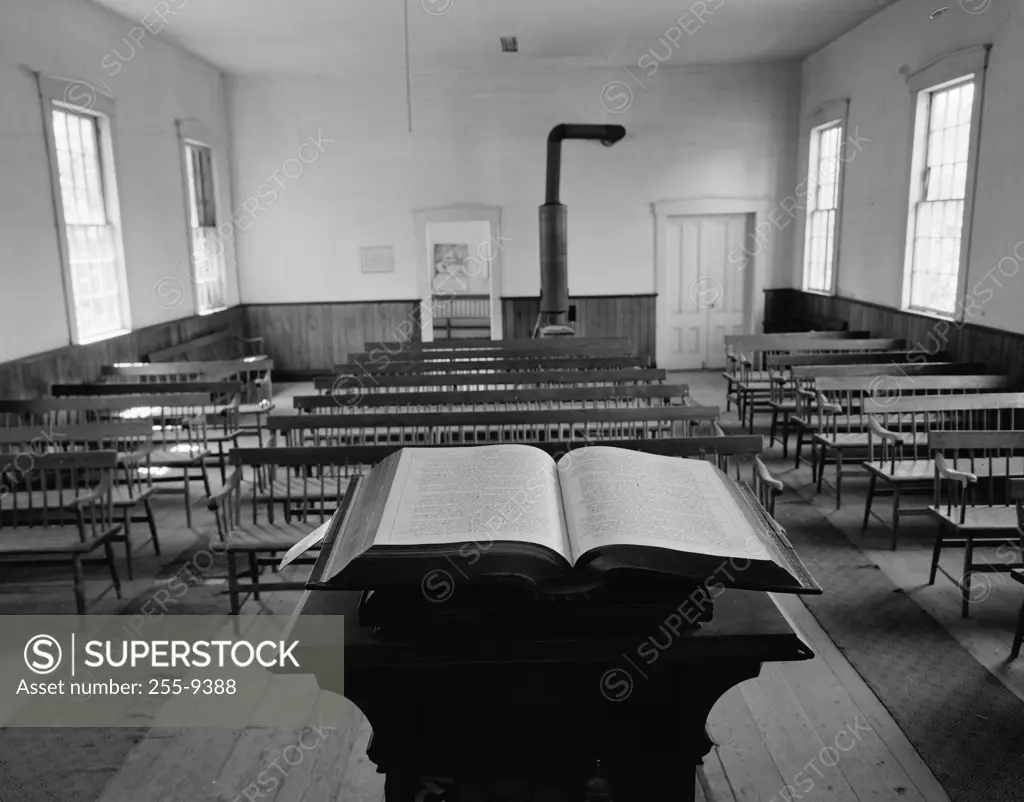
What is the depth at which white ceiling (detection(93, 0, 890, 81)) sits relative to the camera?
27.4ft

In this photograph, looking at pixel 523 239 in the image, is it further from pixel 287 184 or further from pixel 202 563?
pixel 202 563

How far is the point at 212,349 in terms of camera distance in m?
10.4

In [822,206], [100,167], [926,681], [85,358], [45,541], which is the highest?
[100,167]

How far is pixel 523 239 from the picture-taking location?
39.1 ft

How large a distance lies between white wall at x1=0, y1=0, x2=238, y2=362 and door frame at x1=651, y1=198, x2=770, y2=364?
6097 mm

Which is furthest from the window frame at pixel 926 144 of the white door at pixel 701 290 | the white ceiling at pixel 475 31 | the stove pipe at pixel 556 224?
the stove pipe at pixel 556 224

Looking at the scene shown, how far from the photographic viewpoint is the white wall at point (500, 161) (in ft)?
37.5

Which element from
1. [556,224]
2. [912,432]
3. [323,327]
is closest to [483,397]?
[912,432]

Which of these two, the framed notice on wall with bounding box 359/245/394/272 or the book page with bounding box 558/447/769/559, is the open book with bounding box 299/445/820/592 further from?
the framed notice on wall with bounding box 359/245/394/272

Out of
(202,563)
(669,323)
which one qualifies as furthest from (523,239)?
(202,563)

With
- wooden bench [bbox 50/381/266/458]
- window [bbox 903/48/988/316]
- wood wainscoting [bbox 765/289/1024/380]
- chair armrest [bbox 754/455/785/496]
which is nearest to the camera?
chair armrest [bbox 754/455/785/496]

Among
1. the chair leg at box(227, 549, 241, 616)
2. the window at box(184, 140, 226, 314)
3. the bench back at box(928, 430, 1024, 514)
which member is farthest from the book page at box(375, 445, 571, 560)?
the window at box(184, 140, 226, 314)

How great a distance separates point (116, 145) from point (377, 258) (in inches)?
171

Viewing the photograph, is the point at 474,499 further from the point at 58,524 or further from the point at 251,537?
the point at 58,524
